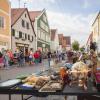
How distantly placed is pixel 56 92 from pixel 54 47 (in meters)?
98.9

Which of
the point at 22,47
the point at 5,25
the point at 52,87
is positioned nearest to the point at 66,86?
the point at 52,87

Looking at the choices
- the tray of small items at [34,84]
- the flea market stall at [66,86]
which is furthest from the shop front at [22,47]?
the flea market stall at [66,86]

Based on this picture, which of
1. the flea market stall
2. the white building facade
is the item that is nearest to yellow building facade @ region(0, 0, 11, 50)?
the white building facade

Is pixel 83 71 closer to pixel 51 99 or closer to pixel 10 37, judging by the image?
pixel 51 99

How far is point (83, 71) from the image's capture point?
4070mm

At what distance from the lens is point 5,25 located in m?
42.8

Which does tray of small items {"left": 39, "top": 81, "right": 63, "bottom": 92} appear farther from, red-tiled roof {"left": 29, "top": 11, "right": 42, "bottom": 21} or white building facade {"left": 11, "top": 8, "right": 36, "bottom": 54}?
red-tiled roof {"left": 29, "top": 11, "right": 42, "bottom": 21}

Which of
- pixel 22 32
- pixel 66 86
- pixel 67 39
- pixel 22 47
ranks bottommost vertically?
pixel 66 86

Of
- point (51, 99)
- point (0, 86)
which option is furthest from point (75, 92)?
point (51, 99)

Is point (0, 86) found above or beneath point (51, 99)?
above

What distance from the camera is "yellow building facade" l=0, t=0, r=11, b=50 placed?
135 ft

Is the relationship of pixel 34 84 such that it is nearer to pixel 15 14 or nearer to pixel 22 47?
pixel 15 14

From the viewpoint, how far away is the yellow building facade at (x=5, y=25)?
41.2 metres

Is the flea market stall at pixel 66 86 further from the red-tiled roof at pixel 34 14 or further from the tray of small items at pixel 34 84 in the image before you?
the red-tiled roof at pixel 34 14
